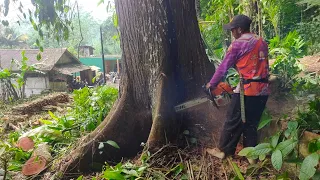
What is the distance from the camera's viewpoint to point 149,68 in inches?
122

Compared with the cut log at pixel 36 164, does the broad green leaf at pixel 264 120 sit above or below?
above

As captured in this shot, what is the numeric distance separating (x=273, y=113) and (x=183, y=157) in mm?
1127

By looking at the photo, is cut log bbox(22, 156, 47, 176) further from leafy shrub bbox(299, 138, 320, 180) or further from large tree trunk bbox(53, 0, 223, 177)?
leafy shrub bbox(299, 138, 320, 180)

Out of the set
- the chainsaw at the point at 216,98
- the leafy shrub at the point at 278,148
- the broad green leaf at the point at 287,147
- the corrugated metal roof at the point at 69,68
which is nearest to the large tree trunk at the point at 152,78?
the chainsaw at the point at 216,98

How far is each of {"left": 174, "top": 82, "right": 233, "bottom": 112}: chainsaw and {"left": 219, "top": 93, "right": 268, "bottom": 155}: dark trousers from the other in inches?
7.6

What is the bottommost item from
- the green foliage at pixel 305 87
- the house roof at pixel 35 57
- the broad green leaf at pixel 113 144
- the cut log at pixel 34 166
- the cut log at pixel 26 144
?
the cut log at pixel 34 166

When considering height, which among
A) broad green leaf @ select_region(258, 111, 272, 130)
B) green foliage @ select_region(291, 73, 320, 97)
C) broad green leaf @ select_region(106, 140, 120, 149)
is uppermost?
green foliage @ select_region(291, 73, 320, 97)

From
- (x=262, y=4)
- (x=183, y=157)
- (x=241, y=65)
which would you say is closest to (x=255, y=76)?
(x=241, y=65)

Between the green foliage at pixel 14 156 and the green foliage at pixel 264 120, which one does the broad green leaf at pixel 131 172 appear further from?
the green foliage at pixel 14 156

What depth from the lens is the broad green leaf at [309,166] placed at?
5.88 feet

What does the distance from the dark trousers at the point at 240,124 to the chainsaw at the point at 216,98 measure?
192 mm

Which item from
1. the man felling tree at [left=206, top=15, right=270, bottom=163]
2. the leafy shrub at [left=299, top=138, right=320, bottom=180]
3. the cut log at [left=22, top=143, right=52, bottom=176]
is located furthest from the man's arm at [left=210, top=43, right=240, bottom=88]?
the cut log at [left=22, top=143, right=52, bottom=176]

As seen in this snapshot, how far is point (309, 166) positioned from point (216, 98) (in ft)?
4.34

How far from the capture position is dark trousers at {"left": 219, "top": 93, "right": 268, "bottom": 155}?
2736 mm
